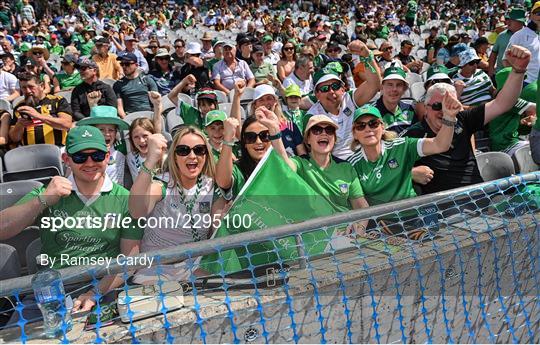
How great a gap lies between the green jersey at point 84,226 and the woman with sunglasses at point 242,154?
0.61 metres

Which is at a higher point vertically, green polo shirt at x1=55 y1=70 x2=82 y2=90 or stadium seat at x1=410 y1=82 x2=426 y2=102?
stadium seat at x1=410 y1=82 x2=426 y2=102

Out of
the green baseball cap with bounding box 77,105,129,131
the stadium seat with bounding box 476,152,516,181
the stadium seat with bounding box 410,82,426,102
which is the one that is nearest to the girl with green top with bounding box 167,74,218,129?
the green baseball cap with bounding box 77,105,129,131

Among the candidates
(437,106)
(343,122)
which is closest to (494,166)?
(437,106)

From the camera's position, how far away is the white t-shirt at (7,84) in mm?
8172

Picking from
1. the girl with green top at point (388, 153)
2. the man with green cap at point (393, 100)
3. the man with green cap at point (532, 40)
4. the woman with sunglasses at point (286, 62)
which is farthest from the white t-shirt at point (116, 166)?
the man with green cap at point (532, 40)

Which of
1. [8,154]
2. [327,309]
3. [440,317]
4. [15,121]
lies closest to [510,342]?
[440,317]

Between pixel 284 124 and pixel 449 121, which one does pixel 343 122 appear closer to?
pixel 284 124

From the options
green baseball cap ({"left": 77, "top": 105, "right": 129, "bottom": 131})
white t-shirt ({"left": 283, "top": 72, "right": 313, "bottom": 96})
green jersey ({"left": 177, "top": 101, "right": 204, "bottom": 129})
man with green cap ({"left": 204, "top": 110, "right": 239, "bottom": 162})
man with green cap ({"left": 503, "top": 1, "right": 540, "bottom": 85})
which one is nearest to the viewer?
man with green cap ({"left": 204, "top": 110, "right": 239, "bottom": 162})

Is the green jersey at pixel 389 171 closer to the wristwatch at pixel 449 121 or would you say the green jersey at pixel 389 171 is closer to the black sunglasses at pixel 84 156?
the wristwatch at pixel 449 121

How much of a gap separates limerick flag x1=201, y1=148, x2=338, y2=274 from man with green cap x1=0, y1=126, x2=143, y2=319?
0.62m

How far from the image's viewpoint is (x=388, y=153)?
339 centimetres

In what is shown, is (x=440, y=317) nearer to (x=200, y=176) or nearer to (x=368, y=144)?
(x=368, y=144)

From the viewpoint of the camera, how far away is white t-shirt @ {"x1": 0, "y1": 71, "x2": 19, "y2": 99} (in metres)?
8.17

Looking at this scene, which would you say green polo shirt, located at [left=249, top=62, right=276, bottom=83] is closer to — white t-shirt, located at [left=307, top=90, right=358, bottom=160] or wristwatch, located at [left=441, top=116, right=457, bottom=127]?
white t-shirt, located at [left=307, top=90, right=358, bottom=160]
